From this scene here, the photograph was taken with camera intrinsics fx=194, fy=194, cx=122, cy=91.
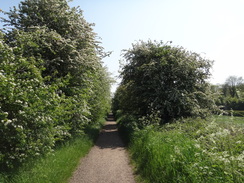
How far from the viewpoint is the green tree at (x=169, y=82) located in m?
14.3

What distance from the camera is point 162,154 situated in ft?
21.6

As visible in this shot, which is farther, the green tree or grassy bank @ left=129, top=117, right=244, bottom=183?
the green tree

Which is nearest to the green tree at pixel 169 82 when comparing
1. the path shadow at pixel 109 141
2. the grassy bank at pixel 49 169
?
the path shadow at pixel 109 141

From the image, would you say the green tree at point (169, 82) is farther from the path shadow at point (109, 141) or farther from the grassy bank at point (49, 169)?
the grassy bank at point (49, 169)

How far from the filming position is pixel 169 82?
15.2m

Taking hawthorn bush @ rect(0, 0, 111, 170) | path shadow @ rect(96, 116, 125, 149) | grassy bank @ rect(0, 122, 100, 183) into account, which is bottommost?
path shadow @ rect(96, 116, 125, 149)

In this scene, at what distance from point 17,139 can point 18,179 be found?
1.05 metres

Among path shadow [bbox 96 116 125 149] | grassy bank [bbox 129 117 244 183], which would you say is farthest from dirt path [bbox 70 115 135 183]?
path shadow [bbox 96 116 125 149]

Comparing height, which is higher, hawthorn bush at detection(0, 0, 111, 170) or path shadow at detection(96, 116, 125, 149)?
hawthorn bush at detection(0, 0, 111, 170)

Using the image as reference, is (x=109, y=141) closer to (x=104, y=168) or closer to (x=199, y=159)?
(x=104, y=168)

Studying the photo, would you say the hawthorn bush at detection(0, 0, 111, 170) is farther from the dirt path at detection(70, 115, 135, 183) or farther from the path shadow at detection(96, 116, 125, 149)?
the path shadow at detection(96, 116, 125, 149)

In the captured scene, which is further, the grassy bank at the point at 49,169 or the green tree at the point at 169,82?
the green tree at the point at 169,82

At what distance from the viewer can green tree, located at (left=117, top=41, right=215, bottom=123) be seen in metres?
14.3

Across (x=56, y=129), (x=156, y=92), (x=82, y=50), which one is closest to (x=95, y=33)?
(x=82, y=50)
